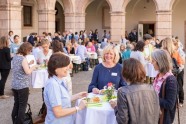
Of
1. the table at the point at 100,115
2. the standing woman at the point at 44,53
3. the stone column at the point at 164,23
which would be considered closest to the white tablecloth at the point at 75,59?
the standing woman at the point at 44,53

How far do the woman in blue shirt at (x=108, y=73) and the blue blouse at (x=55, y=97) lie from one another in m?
1.43

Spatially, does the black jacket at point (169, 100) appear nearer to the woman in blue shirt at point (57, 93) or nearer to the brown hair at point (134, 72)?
the brown hair at point (134, 72)

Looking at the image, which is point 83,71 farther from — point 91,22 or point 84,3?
point 91,22

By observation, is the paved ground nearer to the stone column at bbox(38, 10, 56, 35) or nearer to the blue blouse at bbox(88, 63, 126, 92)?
the blue blouse at bbox(88, 63, 126, 92)

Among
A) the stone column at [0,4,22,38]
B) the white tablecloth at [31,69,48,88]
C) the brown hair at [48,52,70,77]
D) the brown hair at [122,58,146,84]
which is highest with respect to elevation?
the stone column at [0,4,22,38]

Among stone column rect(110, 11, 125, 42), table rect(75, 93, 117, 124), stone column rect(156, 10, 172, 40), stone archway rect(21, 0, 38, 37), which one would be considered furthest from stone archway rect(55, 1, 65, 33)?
table rect(75, 93, 117, 124)

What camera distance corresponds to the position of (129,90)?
3.16 metres

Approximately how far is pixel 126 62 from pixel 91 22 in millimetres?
26270

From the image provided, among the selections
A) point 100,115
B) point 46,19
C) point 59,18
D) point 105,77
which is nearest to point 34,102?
point 105,77

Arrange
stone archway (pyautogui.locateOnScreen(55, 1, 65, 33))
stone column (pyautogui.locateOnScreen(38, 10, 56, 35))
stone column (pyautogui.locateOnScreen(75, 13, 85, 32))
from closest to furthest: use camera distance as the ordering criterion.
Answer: stone column (pyautogui.locateOnScreen(38, 10, 56, 35))
stone column (pyautogui.locateOnScreen(75, 13, 85, 32))
stone archway (pyautogui.locateOnScreen(55, 1, 65, 33))

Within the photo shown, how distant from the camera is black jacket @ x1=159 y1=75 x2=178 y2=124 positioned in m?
3.68

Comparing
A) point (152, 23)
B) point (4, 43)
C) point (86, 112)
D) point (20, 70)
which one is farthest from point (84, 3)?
point (86, 112)

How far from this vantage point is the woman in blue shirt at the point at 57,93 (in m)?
3.32

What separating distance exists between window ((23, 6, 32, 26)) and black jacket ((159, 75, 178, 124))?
854 inches
